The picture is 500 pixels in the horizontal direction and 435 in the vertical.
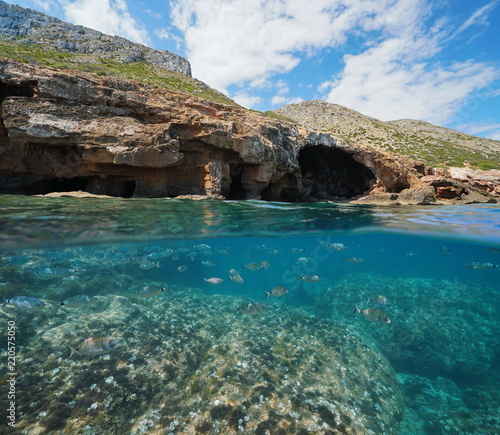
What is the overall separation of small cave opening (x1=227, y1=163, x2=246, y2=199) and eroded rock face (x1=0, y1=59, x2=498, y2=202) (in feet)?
0.29

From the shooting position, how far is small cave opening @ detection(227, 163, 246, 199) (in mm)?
19666

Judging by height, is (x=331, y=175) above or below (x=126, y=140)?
below

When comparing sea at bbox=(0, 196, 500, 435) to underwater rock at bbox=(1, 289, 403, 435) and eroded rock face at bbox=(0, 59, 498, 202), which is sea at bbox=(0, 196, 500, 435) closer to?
underwater rock at bbox=(1, 289, 403, 435)

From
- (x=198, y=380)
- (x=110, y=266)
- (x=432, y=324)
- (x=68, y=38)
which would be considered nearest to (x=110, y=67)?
(x=68, y=38)

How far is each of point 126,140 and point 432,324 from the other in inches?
725

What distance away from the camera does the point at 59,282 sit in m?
11.6

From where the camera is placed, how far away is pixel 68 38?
40.9 m

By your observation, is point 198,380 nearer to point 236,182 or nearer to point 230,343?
point 230,343

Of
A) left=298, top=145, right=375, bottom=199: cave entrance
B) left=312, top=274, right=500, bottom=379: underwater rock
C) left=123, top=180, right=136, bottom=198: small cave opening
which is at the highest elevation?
left=298, top=145, right=375, bottom=199: cave entrance

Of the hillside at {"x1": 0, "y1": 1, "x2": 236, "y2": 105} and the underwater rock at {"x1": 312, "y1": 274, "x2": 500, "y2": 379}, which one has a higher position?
the hillside at {"x1": 0, "y1": 1, "x2": 236, "y2": 105}

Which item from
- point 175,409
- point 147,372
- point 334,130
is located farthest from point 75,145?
point 334,130

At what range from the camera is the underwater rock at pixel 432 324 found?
351 inches

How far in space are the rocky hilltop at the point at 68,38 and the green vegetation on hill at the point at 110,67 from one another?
3.29 m

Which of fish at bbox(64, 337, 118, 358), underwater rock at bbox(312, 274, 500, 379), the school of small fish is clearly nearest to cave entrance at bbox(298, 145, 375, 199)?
the school of small fish
